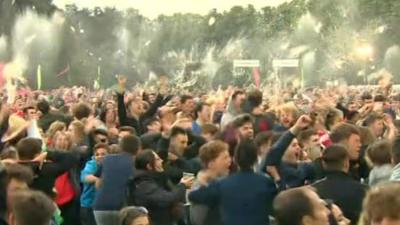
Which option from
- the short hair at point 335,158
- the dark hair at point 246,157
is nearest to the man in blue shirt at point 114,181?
the dark hair at point 246,157

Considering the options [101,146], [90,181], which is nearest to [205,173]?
[90,181]

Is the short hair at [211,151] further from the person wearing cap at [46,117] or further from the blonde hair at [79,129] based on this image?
the person wearing cap at [46,117]

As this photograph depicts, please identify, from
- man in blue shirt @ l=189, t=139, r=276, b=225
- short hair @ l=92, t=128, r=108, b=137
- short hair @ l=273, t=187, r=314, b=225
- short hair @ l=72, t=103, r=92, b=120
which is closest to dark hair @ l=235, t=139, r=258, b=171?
man in blue shirt @ l=189, t=139, r=276, b=225

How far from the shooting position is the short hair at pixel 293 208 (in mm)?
6039

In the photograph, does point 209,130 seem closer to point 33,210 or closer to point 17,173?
point 17,173

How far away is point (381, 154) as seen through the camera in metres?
9.49

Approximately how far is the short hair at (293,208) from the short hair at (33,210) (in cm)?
133

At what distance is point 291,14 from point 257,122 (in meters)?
92.8

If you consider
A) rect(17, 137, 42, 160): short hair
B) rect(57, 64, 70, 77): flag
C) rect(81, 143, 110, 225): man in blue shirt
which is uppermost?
rect(17, 137, 42, 160): short hair

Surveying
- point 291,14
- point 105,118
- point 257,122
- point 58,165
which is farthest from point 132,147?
point 291,14

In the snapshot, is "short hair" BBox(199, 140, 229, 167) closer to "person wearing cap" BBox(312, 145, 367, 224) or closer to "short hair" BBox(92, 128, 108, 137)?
"person wearing cap" BBox(312, 145, 367, 224)

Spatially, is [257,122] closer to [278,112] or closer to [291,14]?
[278,112]

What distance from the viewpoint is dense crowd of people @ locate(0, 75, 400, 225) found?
20.8 feet

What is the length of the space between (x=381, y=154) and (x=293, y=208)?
3623 mm
